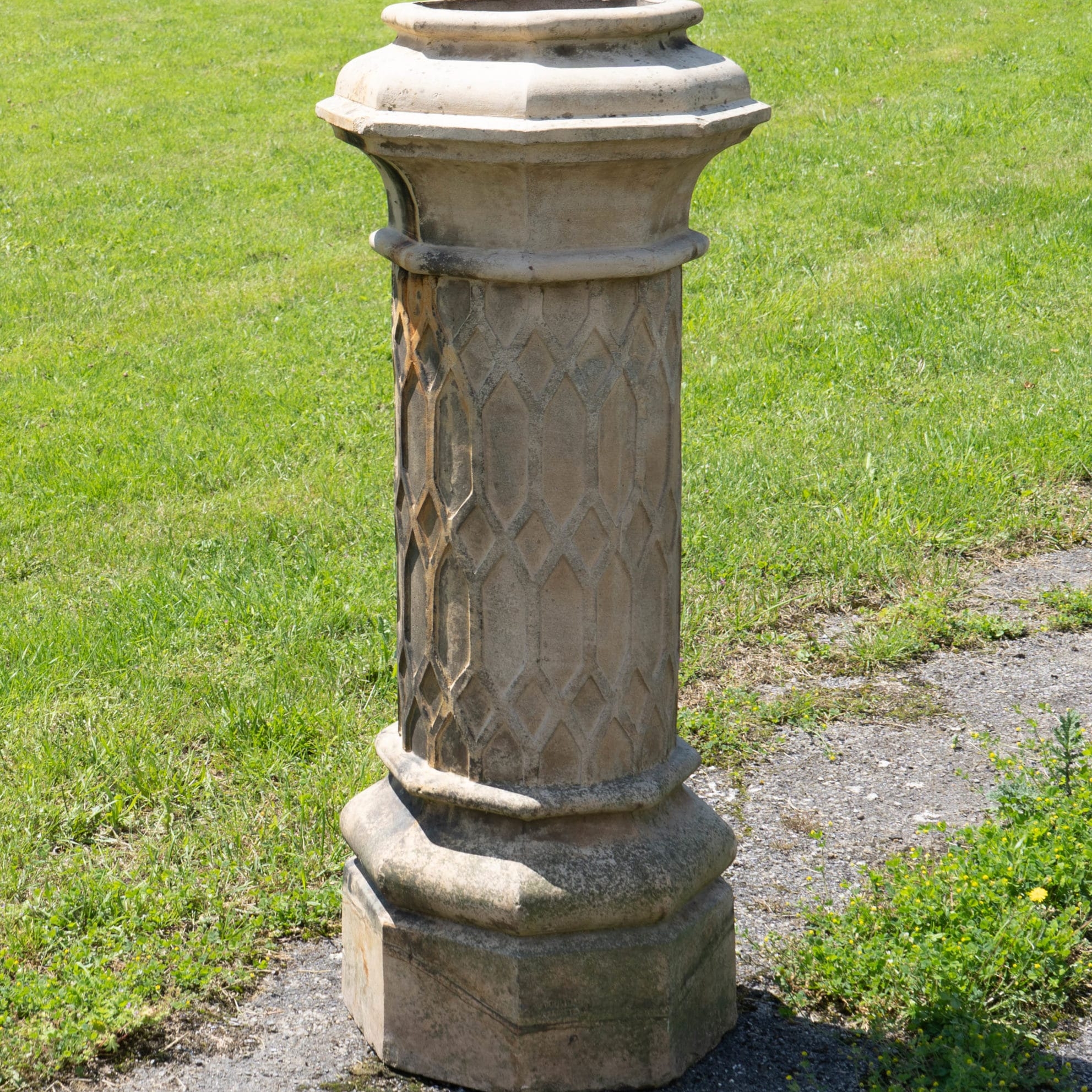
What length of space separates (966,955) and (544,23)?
1982mm

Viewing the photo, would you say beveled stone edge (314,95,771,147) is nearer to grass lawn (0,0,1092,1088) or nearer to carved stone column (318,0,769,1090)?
carved stone column (318,0,769,1090)

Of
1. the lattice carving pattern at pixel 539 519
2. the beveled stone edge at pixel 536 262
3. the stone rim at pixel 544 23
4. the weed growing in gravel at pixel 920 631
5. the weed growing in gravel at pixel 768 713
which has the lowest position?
the weed growing in gravel at pixel 768 713

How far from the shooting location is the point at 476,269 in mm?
2445

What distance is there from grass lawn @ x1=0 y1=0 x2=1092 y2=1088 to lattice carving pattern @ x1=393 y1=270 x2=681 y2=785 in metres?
0.95

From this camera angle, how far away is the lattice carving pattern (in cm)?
252

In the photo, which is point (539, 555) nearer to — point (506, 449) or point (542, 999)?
point (506, 449)

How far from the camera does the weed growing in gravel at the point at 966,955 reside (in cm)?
280

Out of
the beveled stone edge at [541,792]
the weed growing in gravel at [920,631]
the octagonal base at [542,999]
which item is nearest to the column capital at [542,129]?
the beveled stone edge at [541,792]

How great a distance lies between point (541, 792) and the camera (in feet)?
8.83

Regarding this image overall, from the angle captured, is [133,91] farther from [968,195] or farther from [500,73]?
[500,73]

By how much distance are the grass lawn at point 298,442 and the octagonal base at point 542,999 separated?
0.50 meters

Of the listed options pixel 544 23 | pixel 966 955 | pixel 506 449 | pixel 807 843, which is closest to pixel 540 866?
pixel 506 449

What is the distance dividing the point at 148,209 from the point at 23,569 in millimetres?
5404

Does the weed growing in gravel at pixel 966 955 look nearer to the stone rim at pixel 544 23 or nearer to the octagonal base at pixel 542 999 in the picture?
the octagonal base at pixel 542 999
